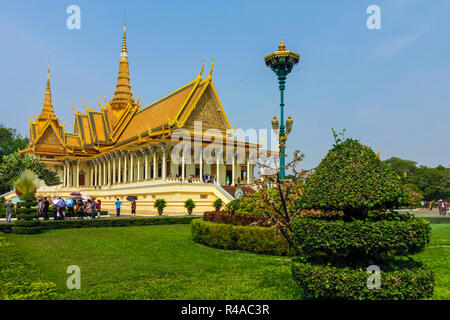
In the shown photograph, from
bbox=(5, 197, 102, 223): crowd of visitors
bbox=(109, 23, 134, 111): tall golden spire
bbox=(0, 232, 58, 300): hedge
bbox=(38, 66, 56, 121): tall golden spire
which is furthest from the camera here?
bbox=(38, 66, 56, 121): tall golden spire

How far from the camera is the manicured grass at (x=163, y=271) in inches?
226

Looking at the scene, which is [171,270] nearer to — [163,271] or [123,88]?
[163,271]

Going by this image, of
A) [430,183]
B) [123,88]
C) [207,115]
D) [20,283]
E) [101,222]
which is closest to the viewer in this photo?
[20,283]

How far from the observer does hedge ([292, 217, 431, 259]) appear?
4.53 metres

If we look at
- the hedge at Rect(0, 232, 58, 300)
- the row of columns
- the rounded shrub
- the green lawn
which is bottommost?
the green lawn

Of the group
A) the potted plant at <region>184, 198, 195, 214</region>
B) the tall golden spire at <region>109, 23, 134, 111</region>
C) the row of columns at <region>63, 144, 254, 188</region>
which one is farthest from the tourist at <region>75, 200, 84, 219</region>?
the tall golden spire at <region>109, 23, 134, 111</region>

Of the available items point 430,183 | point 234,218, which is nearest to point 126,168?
point 234,218

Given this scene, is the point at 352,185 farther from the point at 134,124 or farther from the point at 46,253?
the point at 134,124

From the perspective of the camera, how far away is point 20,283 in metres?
5.70

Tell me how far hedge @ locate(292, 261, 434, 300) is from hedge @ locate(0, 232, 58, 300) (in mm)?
3630

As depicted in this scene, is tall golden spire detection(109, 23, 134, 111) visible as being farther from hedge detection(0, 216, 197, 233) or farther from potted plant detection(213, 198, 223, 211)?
hedge detection(0, 216, 197, 233)

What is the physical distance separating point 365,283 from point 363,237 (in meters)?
0.61

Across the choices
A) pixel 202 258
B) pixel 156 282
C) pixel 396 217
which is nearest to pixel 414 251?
pixel 396 217

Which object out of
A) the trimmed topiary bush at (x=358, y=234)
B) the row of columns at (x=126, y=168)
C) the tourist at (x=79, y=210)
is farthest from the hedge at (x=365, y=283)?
the row of columns at (x=126, y=168)
